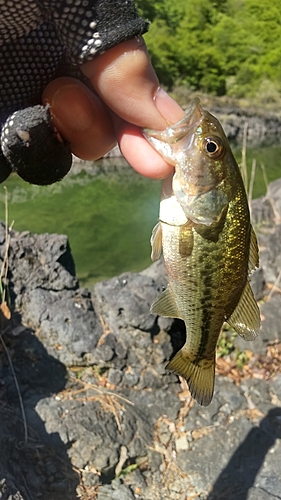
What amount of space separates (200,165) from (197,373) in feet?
2.78

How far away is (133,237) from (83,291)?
4.29 metres

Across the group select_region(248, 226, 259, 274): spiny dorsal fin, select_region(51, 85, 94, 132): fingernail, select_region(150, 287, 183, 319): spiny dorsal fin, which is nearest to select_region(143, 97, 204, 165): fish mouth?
select_region(51, 85, 94, 132): fingernail

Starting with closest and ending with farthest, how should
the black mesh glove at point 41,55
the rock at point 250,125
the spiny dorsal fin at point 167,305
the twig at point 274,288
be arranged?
the black mesh glove at point 41,55 → the spiny dorsal fin at point 167,305 → the twig at point 274,288 → the rock at point 250,125

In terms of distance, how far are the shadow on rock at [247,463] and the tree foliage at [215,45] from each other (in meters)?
23.9

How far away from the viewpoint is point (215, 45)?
2834cm

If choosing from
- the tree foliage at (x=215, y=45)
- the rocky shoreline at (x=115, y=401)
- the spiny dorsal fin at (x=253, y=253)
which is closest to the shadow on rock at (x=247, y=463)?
the rocky shoreline at (x=115, y=401)

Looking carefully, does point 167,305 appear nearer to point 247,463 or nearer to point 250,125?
point 247,463

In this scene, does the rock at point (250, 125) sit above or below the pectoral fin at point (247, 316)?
below

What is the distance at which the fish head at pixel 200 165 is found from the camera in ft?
5.47

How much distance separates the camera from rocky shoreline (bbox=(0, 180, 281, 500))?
312cm

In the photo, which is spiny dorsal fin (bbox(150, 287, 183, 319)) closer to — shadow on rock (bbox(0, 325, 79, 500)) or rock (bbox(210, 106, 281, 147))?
shadow on rock (bbox(0, 325, 79, 500))

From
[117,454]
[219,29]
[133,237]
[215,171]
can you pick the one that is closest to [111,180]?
[133,237]

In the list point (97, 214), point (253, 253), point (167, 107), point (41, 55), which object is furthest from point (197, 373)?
point (97, 214)

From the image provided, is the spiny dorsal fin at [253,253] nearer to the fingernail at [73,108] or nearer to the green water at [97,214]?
the fingernail at [73,108]
